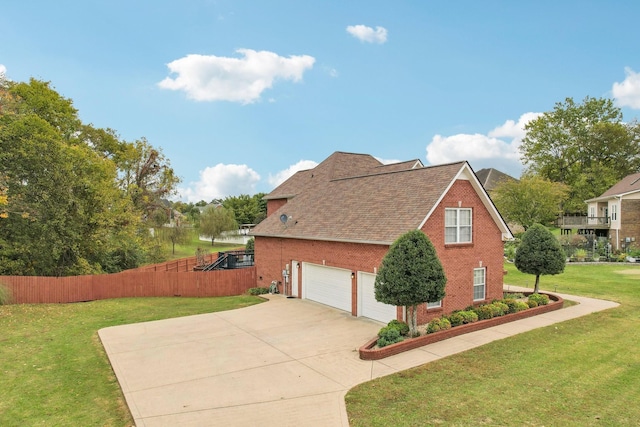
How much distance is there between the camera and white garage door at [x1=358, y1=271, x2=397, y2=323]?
611 inches

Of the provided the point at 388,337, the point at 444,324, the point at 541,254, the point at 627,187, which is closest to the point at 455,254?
the point at 444,324

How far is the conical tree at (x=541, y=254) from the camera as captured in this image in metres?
18.0

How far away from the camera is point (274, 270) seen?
22750mm

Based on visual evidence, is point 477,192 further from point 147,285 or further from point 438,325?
point 147,285

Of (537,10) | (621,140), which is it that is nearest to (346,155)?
(537,10)

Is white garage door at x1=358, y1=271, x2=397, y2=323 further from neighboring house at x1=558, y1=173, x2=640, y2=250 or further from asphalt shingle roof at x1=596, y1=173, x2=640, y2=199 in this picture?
asphalt shingle roof at x1=596, y1=173, x2=640, y2=199

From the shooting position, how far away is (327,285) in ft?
61.8

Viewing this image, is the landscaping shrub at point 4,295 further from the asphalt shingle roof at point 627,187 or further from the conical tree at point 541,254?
the asphalt shingle roof at point 627,187

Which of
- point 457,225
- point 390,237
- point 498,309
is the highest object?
point 457,225

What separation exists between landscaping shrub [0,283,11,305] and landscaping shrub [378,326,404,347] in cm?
1884

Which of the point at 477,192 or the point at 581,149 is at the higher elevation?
the point at 581,149

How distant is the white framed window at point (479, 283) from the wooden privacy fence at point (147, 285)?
12735mm

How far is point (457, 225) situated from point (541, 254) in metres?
4.77

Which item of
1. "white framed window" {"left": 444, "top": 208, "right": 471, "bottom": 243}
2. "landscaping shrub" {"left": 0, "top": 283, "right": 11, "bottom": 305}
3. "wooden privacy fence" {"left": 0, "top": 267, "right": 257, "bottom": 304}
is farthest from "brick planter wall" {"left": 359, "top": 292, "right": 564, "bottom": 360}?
"landscaping shrub" {"left": 0, "top": 283, "right": 11, "bottom": 305}
